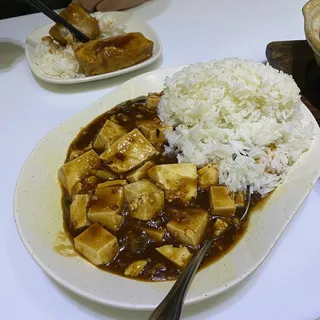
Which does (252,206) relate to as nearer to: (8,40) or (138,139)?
(138,139)

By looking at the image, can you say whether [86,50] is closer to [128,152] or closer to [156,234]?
[128,152]

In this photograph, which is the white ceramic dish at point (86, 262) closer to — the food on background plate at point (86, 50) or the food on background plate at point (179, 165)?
the food on background plate at point (179, 165)

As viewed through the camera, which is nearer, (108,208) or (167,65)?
(108,208)

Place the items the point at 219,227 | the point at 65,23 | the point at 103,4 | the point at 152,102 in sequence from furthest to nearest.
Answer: the point at 103,4 → the point at 65,23 → the point at 152,102 → the point at 219,227

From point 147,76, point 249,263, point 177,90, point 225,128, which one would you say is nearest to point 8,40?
point 147,76

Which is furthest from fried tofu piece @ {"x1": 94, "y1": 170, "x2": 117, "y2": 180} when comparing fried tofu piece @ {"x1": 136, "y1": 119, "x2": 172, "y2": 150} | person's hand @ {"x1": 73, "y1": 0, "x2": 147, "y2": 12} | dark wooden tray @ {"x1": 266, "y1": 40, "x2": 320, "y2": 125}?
person's hand @ {"x1": 73, "y1": 0, "x2": 147, "y2": 12}

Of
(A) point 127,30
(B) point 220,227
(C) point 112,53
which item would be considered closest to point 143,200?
(B) point 220,227
